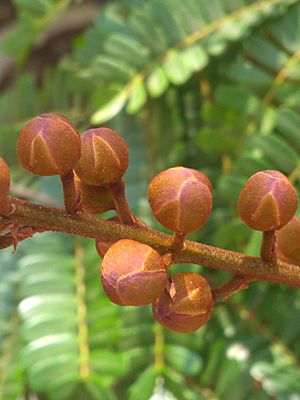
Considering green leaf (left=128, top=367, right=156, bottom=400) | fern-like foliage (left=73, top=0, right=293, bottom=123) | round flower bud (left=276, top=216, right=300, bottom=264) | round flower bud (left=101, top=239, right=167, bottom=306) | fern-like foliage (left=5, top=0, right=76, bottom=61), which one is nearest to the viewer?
round flower bud (left=101, top=239, right=167, bottom=306)

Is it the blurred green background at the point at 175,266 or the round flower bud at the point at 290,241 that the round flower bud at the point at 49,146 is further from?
the blurred green background at the point at 175,266

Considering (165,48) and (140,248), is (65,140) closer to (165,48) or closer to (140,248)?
(140,248)

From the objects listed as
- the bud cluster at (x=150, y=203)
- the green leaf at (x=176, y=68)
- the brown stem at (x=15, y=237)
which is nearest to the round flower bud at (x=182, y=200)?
the bud cluster at (x=150, y=203)

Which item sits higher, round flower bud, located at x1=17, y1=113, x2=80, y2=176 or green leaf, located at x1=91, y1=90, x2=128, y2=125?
round flower bud, located at x1=17, y1=113, x2=80, y2=176

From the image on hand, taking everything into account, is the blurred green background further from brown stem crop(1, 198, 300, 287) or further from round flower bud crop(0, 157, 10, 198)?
round flower bud crop(0, 157, 10, 198)

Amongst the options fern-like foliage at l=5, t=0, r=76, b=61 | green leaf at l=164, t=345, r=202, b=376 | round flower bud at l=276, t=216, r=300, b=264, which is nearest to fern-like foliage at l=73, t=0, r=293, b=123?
fern-like foliage at l=5, t=0, r=76, b=61

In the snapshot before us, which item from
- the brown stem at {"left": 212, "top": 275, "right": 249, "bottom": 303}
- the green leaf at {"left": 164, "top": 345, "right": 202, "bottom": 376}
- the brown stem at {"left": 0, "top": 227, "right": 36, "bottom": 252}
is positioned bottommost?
the green leaf at {"left": 164, "top": 345, "right": 202, "bottom": 376}

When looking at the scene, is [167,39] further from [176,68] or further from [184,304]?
[184,304]
